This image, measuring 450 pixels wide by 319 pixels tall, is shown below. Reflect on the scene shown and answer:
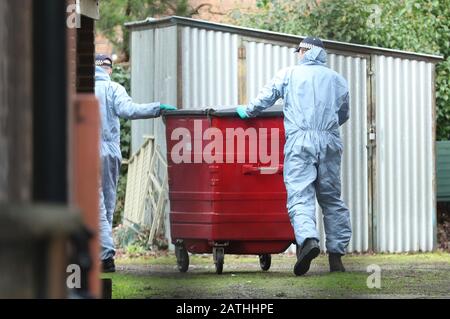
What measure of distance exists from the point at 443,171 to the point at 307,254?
18.6 feet

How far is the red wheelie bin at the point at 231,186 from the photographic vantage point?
35.1 ft

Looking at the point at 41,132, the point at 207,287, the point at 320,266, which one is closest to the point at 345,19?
the point at 320,266

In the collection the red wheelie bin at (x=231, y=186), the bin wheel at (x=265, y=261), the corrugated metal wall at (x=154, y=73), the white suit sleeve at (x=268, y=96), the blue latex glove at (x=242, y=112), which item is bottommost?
the bin wheel at (x=265, y=261)

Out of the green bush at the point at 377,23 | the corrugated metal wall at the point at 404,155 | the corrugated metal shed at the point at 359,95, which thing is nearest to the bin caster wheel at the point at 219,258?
the corrugated metal shed at the point at 359,95

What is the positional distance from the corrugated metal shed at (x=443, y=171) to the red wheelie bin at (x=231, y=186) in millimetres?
4850

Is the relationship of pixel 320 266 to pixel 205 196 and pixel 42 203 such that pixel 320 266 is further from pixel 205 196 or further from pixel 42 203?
pixel 42 203

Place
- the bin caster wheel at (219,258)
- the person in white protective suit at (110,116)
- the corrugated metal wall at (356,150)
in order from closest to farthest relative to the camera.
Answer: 1. the bin caster wheel at (219,258)
2. the person in white protective suit at (110,116)
3. the corrugated metal wall at (356,150)

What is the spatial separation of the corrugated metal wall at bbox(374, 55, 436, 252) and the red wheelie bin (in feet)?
10.9

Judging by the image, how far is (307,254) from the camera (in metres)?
10.1

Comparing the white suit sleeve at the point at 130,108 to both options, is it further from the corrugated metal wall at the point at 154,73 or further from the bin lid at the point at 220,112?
the corrugated metal wall at the point at 154,73

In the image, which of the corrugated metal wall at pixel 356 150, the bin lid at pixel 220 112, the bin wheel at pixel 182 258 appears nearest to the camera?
the bin lid at pixel 220 112

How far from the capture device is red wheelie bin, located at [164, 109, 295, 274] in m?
10.7

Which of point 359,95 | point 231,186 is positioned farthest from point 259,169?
point 359,95

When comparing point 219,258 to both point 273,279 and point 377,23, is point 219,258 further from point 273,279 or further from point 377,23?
point 377,23
